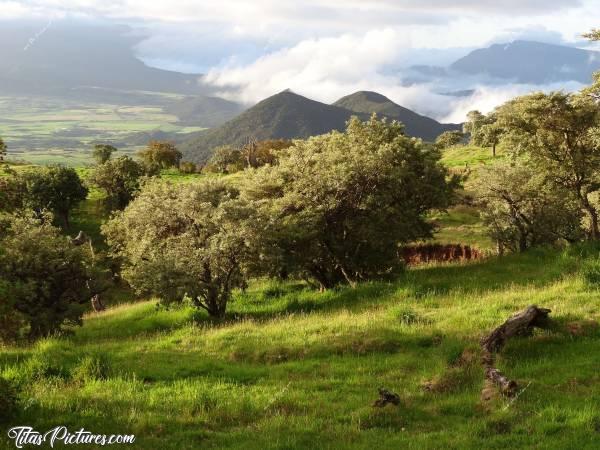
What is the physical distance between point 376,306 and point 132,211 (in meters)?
14.1

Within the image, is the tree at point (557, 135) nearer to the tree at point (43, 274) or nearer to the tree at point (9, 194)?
the tree at point (43, 274)

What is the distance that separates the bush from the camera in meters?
11.1

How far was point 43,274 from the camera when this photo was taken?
79.5ft

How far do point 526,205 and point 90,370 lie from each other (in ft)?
92.7

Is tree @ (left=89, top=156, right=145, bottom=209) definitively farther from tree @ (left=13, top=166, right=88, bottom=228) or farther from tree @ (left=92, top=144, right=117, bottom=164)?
tree @ (left=92, top=144, right=117, bottom=164)

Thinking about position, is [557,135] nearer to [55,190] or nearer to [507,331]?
[507,331]

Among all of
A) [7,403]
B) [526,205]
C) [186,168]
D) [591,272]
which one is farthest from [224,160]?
[7,403]

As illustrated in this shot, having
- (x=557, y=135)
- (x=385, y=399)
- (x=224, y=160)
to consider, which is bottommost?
(x=385, y=399)

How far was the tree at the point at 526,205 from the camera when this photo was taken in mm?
32750

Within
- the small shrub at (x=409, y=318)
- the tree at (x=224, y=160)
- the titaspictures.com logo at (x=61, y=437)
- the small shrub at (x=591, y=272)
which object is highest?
the tree at (x=224, y=160)

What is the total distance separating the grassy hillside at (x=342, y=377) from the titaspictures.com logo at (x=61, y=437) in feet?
1.02

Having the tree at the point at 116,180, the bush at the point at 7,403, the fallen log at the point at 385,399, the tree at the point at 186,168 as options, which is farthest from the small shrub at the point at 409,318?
the tree at the point at 186,168

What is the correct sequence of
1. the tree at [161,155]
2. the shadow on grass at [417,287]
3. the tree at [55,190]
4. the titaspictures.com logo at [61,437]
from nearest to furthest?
the titaspictures.com logo at [61,437] < the shadow on grass at [417,287] < the tree at [55,190] < the tree at [161,155]

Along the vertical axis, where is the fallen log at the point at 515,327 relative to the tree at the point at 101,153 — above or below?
below
